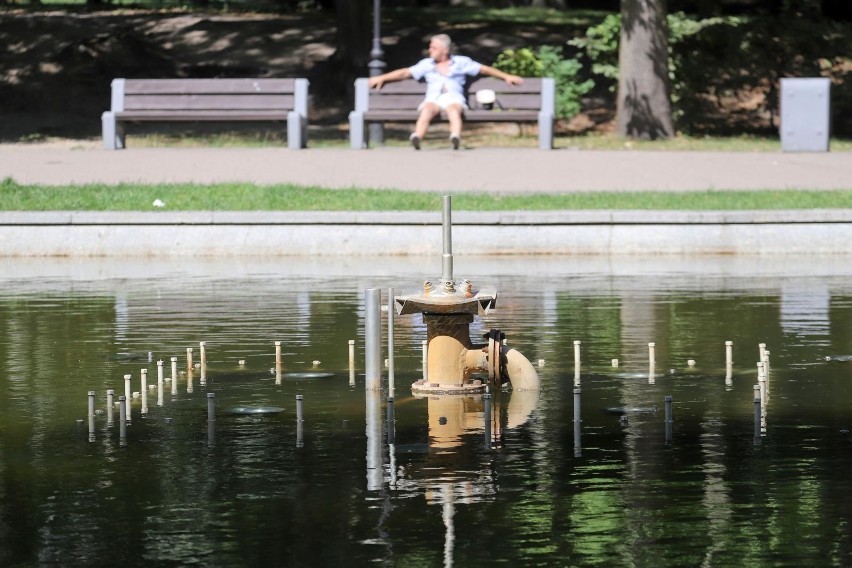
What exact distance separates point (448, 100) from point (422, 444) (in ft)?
56.4

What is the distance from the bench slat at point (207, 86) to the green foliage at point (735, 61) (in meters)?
6.42

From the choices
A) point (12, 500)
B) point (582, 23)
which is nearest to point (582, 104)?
point (582, 23)

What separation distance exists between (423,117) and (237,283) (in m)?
9.94

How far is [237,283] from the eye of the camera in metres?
15.5

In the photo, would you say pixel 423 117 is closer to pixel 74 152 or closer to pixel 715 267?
pixel 74 152

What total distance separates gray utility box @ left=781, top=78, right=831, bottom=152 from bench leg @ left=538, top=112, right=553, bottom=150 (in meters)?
3.28

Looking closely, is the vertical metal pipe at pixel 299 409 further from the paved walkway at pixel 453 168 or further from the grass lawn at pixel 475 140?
the grass lawn at pixel 475 140

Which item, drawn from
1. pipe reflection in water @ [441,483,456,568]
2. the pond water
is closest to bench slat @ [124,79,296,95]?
the pond water

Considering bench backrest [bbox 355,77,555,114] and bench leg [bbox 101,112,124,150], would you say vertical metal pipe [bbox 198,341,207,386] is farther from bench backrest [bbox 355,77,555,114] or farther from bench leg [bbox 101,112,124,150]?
bench backrest [bbox 355,77,555,114]

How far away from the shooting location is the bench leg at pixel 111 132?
25.9m

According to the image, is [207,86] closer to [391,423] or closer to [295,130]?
[295,130]

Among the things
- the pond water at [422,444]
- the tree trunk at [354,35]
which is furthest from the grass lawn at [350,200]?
the tree trunk at [354,35]

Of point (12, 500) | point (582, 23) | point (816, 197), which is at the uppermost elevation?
point (582, 23)

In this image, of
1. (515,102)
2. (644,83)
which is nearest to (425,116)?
(515,102)
